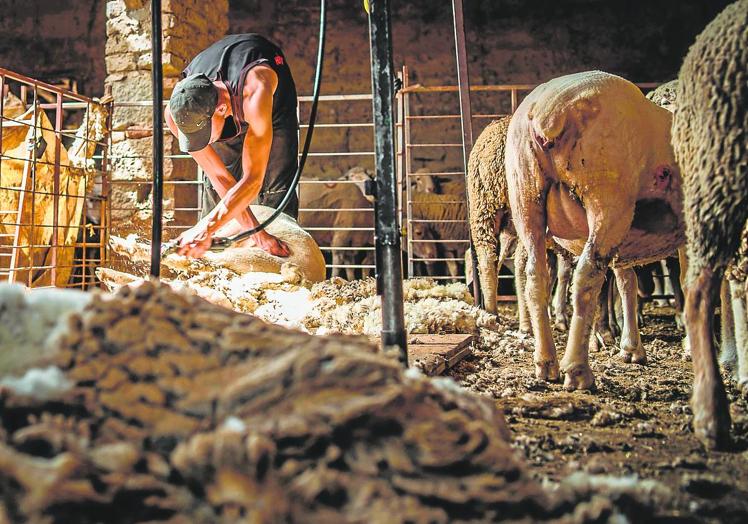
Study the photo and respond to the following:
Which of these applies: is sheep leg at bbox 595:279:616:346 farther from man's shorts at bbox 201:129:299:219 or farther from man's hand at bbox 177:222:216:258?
man's hand at bbox 177:222:216:258

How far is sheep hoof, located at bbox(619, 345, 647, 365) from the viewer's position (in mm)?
3470

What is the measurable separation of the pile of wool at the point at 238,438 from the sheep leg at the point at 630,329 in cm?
248

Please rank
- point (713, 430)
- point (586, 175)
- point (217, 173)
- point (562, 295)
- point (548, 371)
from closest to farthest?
point (713, 430) < point (586, 175) < point (548, 371) < point (217, 173) < point (562, 295)

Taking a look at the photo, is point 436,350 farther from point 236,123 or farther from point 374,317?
point 236,123

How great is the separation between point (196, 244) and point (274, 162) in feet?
7.32

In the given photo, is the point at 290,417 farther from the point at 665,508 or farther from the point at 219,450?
the point at 665,508

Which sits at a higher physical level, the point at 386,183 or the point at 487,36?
the point at 487,36

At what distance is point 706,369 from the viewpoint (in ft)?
5.93

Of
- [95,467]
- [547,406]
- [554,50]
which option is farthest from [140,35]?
[554,50]

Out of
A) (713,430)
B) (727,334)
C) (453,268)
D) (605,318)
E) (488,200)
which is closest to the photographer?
(713,430)

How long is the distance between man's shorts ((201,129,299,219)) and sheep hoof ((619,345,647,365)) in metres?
2.80

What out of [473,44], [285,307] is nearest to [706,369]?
[285,307]

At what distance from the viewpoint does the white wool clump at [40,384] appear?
1.04 meters

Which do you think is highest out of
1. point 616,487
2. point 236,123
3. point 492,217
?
point 236,123
